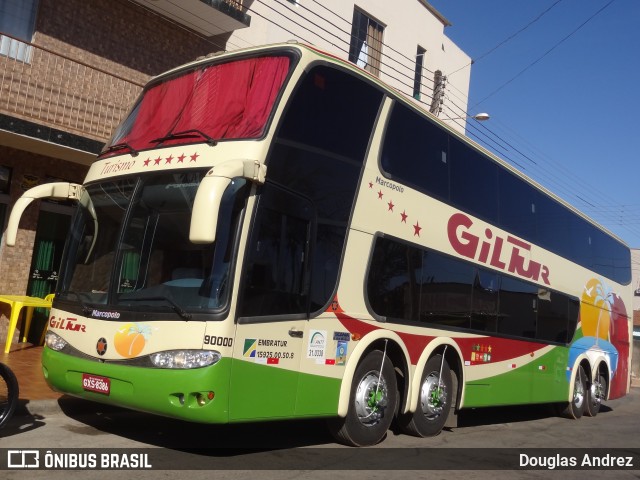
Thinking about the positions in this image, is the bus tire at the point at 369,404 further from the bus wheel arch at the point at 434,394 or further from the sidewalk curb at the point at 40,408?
the sidewalk curb at the point at 40,408

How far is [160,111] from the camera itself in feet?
24.9

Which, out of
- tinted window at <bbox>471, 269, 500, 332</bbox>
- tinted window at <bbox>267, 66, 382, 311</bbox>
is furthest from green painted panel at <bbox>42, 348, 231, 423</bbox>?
tinted window at <bbox>471, 269, 500, 332</bbox>

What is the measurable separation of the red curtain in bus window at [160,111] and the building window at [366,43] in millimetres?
12530

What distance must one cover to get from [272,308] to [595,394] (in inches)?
420

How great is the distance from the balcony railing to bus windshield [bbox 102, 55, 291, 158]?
181 inches

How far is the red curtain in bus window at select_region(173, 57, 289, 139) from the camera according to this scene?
6.57 m

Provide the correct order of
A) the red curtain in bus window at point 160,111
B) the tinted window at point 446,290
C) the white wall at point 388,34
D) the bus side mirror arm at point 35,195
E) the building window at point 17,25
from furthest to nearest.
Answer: the white wall at point 388,34 < the building window at point 17,25 < the tinted window at point 446,290 < the red curtain in bus window at point 160,111 < the bus side mirror arm at point 35,195

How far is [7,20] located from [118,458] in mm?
9855

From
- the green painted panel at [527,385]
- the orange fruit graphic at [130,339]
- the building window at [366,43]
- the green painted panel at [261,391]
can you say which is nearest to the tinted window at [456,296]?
the green painted panel at [527,385]

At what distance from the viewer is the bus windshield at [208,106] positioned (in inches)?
261

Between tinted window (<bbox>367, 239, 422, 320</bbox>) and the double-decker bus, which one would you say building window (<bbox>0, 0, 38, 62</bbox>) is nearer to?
the double-decker bus

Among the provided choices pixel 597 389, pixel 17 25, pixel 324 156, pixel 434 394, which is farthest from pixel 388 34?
pixel 324 156

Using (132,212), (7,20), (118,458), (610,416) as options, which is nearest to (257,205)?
(132,212)

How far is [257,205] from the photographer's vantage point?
20.5 feet
